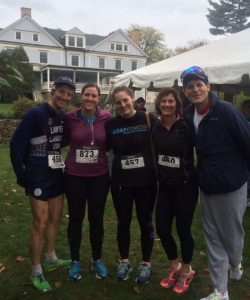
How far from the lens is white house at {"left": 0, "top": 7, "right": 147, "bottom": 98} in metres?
44.2

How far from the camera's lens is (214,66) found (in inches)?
239

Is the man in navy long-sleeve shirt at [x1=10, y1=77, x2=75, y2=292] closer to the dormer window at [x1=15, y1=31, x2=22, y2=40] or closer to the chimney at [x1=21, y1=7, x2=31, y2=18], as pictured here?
the dormer window at [x1=15, y1=31, x2=22, y2=40]

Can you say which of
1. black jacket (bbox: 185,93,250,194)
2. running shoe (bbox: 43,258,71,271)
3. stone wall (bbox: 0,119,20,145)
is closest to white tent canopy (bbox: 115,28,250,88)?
black jacket (bbox: 185,93,250,194)

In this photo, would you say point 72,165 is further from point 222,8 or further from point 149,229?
point 222,8

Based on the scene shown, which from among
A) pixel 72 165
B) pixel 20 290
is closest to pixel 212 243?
pixel 72 165

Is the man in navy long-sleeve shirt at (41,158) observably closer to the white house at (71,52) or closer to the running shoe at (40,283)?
the running shoe at (40,283)

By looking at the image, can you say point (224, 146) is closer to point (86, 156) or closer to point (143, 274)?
point (86, 156)

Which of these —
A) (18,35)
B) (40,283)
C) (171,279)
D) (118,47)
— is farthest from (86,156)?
(118,47)

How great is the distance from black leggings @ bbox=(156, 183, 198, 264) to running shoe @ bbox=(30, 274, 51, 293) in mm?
A: 1256

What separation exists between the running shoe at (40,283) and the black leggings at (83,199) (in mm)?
399

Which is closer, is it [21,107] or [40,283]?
[40,283]

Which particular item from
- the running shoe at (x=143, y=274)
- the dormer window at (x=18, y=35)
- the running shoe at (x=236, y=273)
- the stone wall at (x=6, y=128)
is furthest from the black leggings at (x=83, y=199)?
the dormer window at (x=18, y=35)

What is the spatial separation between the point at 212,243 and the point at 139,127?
1.28 meters

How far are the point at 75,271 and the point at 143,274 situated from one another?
0.72 meters
